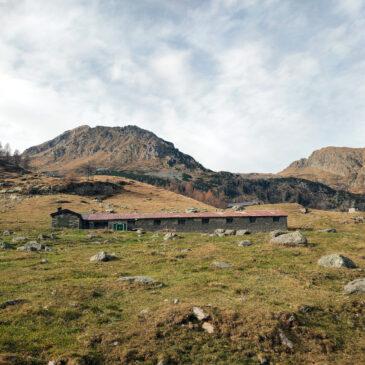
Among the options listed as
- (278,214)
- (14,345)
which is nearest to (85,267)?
(14,345)

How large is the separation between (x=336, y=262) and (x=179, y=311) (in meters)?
18.9

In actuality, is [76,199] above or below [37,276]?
above

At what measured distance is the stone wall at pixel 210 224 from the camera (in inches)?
3027

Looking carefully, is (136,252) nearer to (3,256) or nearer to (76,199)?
(3,256)

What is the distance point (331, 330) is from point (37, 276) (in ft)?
69.7

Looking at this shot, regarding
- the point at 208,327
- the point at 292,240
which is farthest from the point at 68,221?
the point at 208,327

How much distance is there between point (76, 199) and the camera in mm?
125312

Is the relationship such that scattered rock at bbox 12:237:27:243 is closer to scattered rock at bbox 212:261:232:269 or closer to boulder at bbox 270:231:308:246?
scattered rock at bbox 212:261:232:269

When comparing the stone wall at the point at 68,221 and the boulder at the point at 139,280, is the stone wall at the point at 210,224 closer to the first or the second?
the stone wall at the point at 68,221

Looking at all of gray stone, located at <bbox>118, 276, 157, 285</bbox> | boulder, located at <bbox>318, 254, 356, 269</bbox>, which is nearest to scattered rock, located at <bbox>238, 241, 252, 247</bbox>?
boulder, located at <bbox>318, 254, 356, 269</bbox>

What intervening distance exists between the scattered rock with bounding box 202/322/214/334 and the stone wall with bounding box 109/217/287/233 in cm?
5539

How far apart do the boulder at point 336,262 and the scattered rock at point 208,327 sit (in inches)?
721

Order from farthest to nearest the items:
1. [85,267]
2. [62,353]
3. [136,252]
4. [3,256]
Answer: [136,252], [3,256], [85,267], [62,353]

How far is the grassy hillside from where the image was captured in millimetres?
18719
